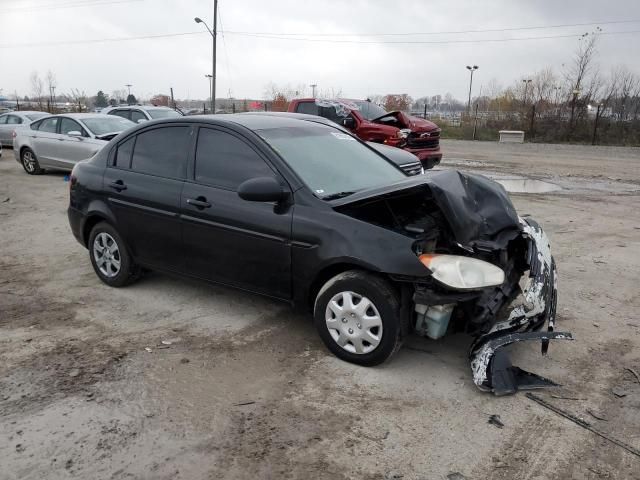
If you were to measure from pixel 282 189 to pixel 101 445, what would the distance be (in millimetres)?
2007

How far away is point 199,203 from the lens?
4.39m

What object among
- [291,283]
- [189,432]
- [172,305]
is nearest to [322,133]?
[291,283]

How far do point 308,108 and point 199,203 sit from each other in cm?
997

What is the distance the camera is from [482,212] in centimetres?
393

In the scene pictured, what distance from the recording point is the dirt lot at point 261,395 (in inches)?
110

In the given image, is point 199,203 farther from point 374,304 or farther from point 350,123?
point 350,123

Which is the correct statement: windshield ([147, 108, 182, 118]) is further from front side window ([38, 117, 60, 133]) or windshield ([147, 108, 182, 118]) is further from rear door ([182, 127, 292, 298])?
rear door ([182, 127, 292, 298])

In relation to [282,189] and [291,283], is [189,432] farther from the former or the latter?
[282,189]

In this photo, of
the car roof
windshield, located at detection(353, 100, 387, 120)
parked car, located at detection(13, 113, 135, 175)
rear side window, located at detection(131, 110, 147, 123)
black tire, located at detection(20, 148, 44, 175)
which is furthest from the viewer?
rear side window, located at detection(131, 110, 147, 123)

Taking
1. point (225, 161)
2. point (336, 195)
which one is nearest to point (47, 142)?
point (225, 161)

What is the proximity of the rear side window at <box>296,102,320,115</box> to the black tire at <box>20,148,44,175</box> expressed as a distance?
6717 millimetres

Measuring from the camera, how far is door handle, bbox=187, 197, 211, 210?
Result: 435 cm

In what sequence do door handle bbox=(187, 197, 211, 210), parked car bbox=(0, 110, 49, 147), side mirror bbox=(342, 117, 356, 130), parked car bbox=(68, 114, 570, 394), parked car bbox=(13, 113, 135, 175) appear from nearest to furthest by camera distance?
parked car bbox=(68, 114, 570, 394), door handle bbox=(187, 197, 211, 210), parked car bbox=(13, 113, 135, 175), side mirror bbox=(342, 117, 356, 130), parked car bbox=(0, 110, 49, 147)

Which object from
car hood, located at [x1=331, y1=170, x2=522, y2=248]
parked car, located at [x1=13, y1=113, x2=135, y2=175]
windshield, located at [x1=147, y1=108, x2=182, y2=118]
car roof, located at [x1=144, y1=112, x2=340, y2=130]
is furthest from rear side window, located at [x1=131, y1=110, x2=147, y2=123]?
car hood, located at [x1=331, y1=170, x2=522, y2=248]
